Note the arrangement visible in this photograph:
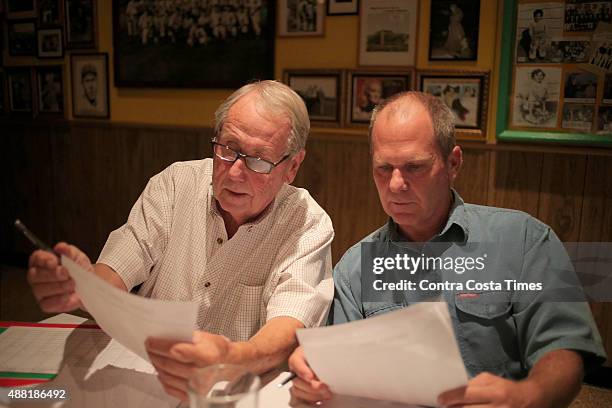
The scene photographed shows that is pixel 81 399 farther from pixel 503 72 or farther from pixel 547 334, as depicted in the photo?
pixel 503 72

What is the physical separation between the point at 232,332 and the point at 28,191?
528 millimetres

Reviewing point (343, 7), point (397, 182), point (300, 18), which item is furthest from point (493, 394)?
point (300, 18)

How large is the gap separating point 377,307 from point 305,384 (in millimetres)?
258

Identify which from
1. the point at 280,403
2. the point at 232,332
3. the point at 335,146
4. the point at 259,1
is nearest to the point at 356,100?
the point at 335,146

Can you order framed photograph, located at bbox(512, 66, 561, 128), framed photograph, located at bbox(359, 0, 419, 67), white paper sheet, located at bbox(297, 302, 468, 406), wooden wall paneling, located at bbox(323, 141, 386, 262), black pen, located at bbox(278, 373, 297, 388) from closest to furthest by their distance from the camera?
1. white paper sheet, located at bbox(297, 302, 468, 406)
2. black pen, located at bbox(278, 373, 297, 388)
3. framed photograph, located at bbox(512, 66, 561, 128)
4. framed photograph, located at bbox(359, 0, 419, 67)
5. wooden wall paneling, located at bbox(323, 141, 386, 262)

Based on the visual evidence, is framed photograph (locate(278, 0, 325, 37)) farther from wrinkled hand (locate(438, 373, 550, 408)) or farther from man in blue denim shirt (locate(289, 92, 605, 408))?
wrinkled hand (locate(438, 373, 550, 408))

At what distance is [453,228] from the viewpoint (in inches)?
44.9

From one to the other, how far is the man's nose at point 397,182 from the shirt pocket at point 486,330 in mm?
266

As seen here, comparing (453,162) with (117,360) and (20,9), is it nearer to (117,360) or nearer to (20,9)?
(117,360)

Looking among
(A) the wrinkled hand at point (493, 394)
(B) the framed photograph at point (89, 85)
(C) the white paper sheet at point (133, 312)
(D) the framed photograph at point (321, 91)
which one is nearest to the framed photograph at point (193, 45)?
(B) the framed photograph at point (89, 85)

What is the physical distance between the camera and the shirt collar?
1.11 m

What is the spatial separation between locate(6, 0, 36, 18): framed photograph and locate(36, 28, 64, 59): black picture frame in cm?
4

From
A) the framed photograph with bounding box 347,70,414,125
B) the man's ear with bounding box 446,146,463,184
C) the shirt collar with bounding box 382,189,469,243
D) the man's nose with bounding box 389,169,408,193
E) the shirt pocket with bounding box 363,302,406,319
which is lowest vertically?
the shirt pocket with bounding box 363,302,406,319

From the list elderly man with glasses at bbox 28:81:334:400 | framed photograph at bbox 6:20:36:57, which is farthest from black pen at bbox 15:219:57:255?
framed photograph at bbox 6:20:36:57
